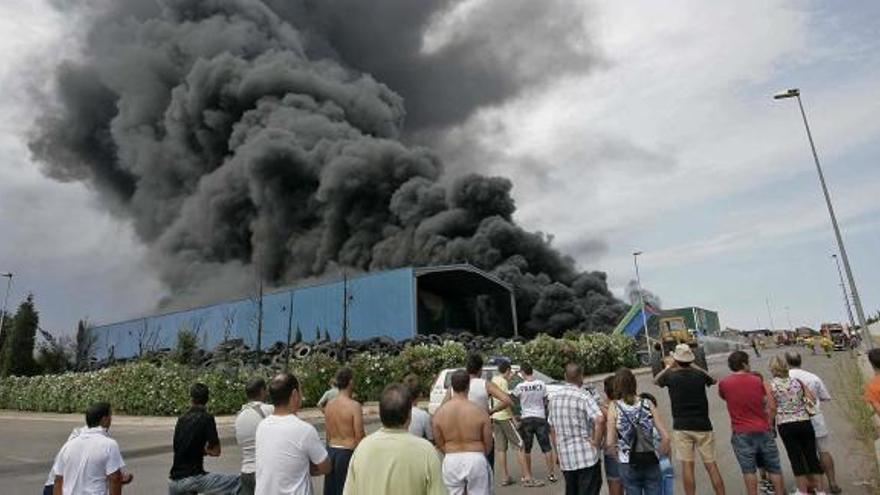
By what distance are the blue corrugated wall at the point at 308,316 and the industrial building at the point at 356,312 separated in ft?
0.17

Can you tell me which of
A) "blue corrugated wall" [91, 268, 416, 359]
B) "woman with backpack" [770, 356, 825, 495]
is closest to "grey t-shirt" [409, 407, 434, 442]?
"woman with backpack" [770, 356, 825, 495]

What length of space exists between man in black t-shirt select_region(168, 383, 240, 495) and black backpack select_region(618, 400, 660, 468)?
3.10m

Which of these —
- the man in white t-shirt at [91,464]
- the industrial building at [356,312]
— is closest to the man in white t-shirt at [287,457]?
the man in white t-shirt at [91,464]

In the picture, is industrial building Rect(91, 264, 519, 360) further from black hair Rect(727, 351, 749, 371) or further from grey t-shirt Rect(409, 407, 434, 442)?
black hair Rect(727, 351, 749, 371)

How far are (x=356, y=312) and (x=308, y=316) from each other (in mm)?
3645

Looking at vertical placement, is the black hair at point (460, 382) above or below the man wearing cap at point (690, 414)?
above

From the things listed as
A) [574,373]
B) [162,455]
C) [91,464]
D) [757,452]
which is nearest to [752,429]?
[757,452]

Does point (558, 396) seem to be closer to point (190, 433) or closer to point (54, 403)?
point (190, 433)

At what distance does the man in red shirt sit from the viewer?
5796mm

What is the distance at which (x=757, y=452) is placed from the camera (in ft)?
19.3

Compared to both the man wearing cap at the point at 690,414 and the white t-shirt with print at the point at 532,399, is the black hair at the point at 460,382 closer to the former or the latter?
the man wearing cap at the point at 690,414

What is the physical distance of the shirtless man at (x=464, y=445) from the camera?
425 centimetres

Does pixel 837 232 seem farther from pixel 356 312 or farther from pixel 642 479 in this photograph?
pixel 356 312

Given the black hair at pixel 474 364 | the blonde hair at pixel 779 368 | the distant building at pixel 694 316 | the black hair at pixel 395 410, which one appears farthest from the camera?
the distant building at pixel 694 316
